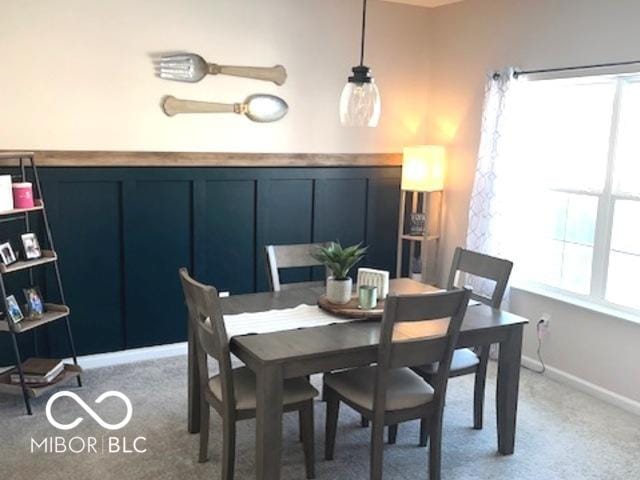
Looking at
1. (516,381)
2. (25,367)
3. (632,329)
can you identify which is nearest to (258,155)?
(25,367)

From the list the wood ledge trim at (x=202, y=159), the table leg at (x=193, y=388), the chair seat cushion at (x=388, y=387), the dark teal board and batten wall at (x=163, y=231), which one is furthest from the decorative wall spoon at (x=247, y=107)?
the chair seat cushion at (x=388, y=387)

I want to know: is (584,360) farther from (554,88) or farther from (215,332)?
(215,332)

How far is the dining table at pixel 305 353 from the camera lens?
2.48 m

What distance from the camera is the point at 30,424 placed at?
10.8 feet

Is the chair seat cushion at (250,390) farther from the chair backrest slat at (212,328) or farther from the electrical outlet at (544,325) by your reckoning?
the electrical outlet at (544,325)

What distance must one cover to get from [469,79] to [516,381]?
2.47 metres

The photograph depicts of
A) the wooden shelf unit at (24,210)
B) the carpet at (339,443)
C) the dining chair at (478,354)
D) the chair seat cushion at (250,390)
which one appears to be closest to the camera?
the chair seat cushion at (250,390)

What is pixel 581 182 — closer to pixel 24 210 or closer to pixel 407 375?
pixel 407 375

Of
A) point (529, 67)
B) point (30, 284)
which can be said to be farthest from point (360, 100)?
point (30, 284)

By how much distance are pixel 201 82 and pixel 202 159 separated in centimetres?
50

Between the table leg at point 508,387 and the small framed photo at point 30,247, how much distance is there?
8.42ft

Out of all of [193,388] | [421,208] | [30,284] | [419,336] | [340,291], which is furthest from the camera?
[421,208]

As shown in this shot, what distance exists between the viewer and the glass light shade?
2854mm

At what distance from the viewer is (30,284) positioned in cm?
388
